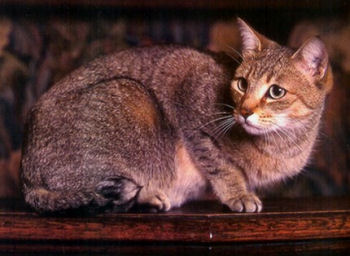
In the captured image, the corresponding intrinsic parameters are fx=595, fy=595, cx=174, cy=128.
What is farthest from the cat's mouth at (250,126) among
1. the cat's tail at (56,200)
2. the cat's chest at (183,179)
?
the cat's tail at (56,200)

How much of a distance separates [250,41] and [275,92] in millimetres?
192

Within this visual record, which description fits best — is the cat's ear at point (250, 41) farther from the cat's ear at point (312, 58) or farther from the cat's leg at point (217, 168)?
the cat's leg at point (217, 168)

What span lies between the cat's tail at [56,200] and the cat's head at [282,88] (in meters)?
0.39

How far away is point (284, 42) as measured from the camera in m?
1.81

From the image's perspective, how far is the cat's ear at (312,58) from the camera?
133 cm

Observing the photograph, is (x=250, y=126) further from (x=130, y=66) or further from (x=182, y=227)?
(x=130, y=66)

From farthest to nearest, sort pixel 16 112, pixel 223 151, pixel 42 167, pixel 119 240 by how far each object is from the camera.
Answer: pixel 16 112 < pixel 223 151 < pixel 42 167 < pixel 119 240

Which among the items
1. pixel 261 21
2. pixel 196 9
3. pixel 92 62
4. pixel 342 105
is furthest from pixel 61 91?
pixel 342 105

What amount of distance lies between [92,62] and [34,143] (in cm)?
29

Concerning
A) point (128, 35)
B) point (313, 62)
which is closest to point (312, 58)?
point (313, 62)

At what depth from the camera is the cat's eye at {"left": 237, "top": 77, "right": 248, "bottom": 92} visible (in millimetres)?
1412

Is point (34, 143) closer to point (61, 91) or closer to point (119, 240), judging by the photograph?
point (61, 91)

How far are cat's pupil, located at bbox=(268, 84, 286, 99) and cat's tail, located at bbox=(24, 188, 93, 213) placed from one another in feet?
1.52

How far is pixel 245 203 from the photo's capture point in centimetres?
137
